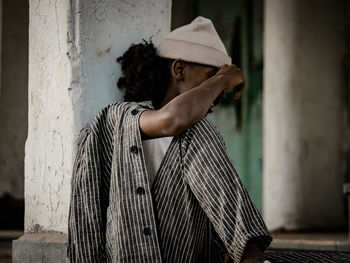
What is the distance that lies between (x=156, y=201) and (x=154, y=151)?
0.24 metres

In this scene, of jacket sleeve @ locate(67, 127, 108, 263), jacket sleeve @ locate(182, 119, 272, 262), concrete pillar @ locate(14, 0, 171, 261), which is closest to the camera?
jacket sleeve @ locate(182, 119, 272, 262)

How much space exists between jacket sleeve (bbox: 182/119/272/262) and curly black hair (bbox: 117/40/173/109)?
0.43 meters

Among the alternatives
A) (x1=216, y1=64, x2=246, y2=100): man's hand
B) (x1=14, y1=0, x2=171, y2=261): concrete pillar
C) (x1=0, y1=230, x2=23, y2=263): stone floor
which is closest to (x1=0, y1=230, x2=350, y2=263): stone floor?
(x1=0, y1=230, x2=23, y2=263): stone floor

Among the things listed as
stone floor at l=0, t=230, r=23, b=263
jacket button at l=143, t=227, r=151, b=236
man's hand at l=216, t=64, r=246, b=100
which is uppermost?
man's hand at l=216, t=64, r=246, b=100

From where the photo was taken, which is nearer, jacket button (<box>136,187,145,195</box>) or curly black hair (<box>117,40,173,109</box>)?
jacket button (<box>136,187,145,195</box>)

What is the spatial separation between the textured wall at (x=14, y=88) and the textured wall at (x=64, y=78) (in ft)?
13.9

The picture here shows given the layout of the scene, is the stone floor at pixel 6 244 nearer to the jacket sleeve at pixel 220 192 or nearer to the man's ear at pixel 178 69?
the man's ear at pixel 178 69

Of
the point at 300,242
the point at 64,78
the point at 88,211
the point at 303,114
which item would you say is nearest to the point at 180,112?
the point at 88,211

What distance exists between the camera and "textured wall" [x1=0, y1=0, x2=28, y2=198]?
7551 mm

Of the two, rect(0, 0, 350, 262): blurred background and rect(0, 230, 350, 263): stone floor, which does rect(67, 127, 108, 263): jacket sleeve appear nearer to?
rect(0, 230, 350, 263): stone floor

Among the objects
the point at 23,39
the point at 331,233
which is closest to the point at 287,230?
the point at 331,233

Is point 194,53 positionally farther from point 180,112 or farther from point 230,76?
point 180,112

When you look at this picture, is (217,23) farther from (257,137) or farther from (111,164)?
(111,164)

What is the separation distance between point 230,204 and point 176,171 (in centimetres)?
30
